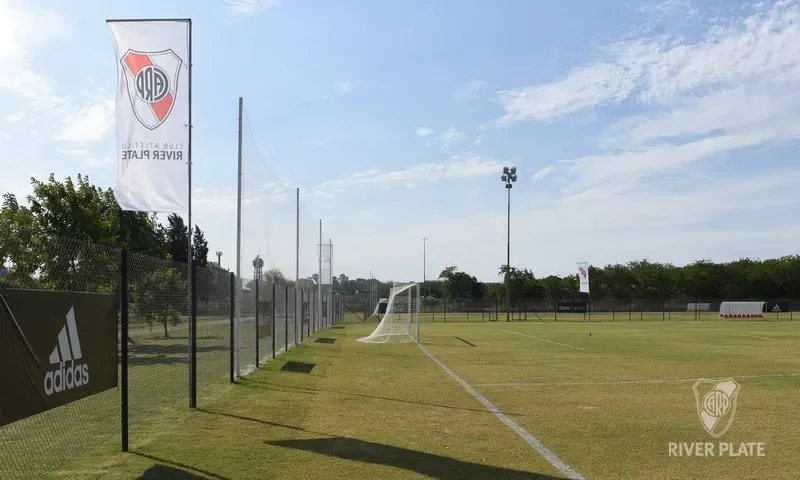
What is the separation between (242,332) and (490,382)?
5.60m

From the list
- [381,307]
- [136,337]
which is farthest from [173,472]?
[381,307]

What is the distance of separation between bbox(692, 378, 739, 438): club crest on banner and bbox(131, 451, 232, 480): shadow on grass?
19.0 ft

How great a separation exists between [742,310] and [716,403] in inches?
2003

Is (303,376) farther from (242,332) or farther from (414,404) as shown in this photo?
(414,404)

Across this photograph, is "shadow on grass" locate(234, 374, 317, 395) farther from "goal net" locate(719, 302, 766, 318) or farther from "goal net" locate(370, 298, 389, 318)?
"goal net" locate(719, 302, 766, 318)

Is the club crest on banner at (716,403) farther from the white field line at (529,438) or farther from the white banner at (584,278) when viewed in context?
the white banner at (584,278)

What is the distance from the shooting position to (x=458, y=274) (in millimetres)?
115688

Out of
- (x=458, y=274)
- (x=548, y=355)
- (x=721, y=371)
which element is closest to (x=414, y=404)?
(x=721, y=371)

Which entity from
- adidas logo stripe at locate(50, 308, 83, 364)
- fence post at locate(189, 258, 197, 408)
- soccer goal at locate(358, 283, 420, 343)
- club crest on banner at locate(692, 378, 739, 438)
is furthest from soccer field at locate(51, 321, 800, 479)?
soccer goal at locate(358, 283, 420, 343)

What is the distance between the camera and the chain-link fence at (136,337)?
6.26 m

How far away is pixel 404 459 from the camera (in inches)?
278

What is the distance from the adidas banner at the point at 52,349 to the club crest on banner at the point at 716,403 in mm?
6922

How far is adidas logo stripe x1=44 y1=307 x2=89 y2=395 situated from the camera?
5613mm

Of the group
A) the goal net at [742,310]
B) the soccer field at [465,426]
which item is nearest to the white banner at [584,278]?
the goal net at [742,310]
